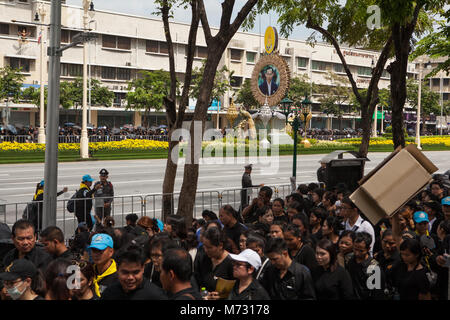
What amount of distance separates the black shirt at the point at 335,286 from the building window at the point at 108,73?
204 ft

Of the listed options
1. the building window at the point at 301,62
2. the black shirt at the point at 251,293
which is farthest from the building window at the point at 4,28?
the black shirt at the point at 251,293

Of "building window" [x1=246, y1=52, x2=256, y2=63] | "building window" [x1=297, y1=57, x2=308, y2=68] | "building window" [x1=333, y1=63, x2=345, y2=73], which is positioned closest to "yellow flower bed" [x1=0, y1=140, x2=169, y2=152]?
"building window" [x1=246, y1=52, x2=256, y2=63]

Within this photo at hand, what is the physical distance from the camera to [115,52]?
2571 inches

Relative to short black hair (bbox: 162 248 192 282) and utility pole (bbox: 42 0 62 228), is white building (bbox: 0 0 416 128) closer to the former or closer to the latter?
utility pole (bbox: 42 0 62 228)

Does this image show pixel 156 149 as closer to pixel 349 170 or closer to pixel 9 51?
pixel 349 170

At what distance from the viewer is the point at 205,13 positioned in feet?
39.4

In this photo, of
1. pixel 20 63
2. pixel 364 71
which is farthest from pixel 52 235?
pixel 364 71

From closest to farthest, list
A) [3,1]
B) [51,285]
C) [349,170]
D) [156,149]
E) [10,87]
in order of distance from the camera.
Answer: [51,285]
[349,170]
[156,149]
[10,87]
[3,1]

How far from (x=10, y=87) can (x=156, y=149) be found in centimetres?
1592

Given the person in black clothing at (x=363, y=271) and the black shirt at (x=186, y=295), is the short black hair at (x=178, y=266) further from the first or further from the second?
the person in black clothing at (x=363, y=271)

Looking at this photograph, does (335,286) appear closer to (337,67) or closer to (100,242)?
(100,242)

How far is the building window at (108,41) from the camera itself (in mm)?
64250

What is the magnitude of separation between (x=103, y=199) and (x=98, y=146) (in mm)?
23177

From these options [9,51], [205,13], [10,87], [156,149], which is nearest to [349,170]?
[205,13]
